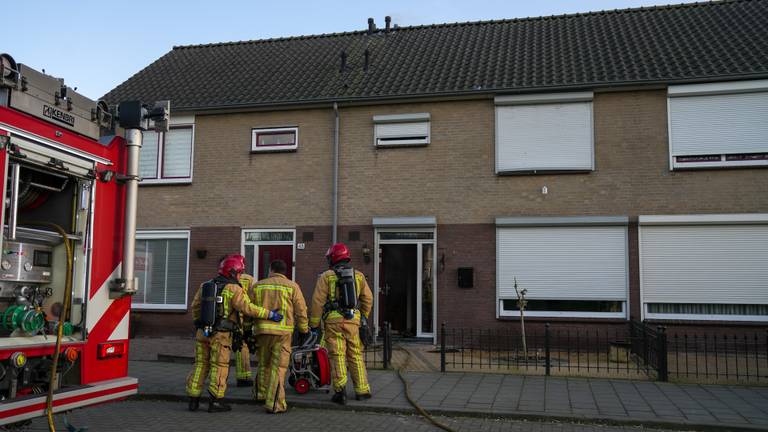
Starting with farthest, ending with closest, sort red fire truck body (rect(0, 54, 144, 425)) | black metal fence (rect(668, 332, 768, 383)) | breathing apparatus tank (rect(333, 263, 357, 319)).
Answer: black metal fence (rect(668, 332, 768, 383))
breathing apparatus tank (rect(333, 263, 357, 319))
red fire truck body (rect(0, 54, 144, 425))

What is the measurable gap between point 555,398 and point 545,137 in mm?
6955

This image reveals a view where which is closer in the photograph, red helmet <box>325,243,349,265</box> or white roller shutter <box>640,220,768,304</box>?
red helmet <box>325,243,349,265</box>

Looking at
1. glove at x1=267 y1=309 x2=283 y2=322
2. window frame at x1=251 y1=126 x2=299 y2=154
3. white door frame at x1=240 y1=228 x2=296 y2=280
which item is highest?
window frame at x1=251 y1=126 x2=299 y2=154

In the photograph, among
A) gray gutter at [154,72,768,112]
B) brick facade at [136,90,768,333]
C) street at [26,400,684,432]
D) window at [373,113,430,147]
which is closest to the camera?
street at [26,400,684,432]

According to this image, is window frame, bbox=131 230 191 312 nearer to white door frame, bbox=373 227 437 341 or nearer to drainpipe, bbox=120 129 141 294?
white door frame, bbox=373 227 437 341

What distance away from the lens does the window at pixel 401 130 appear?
49.1ft

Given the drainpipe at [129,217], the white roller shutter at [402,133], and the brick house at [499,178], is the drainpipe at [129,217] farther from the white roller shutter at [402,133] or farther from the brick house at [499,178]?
the white roller shutter at [402,133]

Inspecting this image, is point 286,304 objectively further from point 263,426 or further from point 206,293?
point 263,426

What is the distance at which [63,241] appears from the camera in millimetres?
5953

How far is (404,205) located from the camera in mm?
14781

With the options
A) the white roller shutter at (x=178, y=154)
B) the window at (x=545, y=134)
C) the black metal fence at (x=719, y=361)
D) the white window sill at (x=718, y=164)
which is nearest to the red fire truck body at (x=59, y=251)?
the black metal fence at (x=719, y=361)

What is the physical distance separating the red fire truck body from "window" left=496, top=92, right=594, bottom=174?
9496 millimetres

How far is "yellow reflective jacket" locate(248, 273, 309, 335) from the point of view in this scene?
809 cm

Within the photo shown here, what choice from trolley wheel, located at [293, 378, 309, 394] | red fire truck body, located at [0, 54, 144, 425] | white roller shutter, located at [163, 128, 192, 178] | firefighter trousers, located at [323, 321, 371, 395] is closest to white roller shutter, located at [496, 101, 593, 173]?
firefighter trousers, located at [323, 321, 371, 395]
